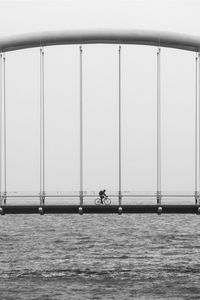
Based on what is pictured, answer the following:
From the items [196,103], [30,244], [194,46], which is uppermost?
[194,46]

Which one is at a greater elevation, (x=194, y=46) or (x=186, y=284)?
(x=194, y=46)

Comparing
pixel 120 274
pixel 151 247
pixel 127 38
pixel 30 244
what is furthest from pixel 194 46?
pixel 30 244

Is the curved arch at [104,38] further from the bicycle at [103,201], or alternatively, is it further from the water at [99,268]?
the water at [99,268]

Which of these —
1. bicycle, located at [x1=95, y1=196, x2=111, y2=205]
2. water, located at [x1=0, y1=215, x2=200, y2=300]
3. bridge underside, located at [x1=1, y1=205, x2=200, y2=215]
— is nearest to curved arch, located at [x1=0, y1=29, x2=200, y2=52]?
bicycle, located at [x1=95, y1=196, x2=111, y2=205]

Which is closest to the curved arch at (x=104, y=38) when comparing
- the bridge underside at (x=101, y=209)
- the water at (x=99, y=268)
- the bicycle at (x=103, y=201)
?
the bicycle at (x=103, y=201)

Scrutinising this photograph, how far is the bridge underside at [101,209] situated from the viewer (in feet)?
107

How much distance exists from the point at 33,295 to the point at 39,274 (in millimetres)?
10060

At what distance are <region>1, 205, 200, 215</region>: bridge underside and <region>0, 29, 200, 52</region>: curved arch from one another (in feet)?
26.2

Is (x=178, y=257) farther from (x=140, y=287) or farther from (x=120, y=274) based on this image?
(x=140, y=287)

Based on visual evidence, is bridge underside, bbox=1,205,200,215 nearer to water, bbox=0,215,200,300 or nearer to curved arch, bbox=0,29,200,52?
water, bbox=0,215,200,300

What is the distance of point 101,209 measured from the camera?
109ft

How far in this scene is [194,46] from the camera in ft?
116

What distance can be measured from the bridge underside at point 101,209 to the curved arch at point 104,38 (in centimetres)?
797

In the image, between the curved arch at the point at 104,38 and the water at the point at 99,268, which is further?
the water at the point at 99,268
